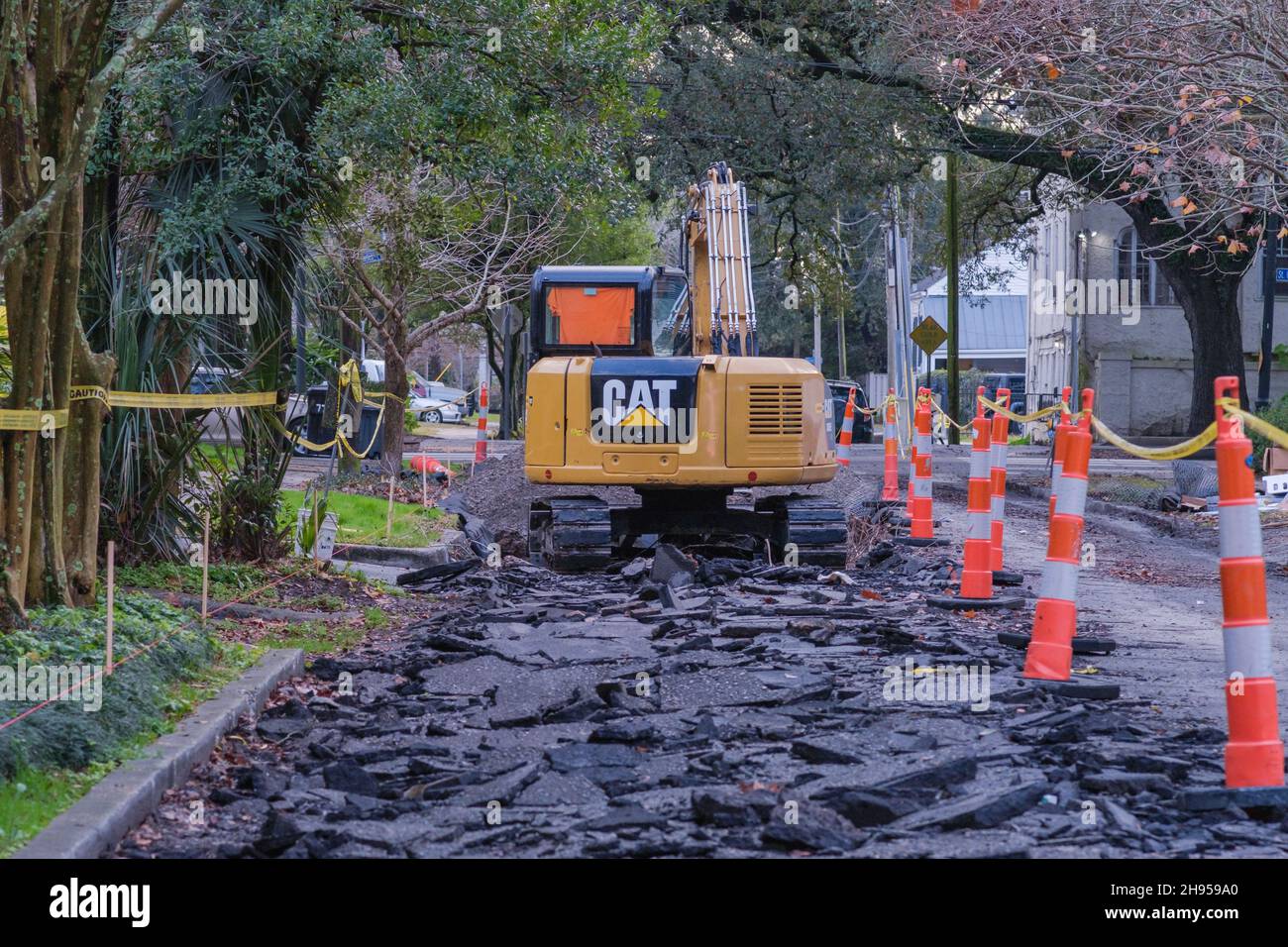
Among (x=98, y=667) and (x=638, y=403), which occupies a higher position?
(x=638, y=403)

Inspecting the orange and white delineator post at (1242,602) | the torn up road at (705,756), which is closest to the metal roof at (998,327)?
the torn up road at (705,756)

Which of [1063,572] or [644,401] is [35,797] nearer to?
[1063,572]

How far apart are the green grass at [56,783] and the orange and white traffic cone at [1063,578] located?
399cm

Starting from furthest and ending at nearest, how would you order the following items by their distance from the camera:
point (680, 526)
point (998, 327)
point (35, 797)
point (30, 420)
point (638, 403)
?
point (998, 327), point (680, 526), point (638, 403), point (30, 420), point (35, 797)

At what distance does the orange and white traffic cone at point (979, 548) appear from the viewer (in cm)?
1105

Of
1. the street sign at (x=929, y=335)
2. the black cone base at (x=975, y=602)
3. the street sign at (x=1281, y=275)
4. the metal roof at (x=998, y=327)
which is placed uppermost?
the metal roof at (x=998, y=327)

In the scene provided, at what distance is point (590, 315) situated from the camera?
1655cm

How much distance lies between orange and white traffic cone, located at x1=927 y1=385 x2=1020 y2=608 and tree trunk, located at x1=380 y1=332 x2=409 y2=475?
47.4 ft

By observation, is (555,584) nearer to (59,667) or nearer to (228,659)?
(228,659)

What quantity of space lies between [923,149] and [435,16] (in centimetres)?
1772

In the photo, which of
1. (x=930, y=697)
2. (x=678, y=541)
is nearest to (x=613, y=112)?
(x=678, y=541)

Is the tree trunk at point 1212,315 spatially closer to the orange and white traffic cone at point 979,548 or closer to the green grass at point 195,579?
the orange and white traffic cone at point 979,548

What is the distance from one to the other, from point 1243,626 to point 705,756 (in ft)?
6.87

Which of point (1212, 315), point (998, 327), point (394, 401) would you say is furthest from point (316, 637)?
point (998, 327)
